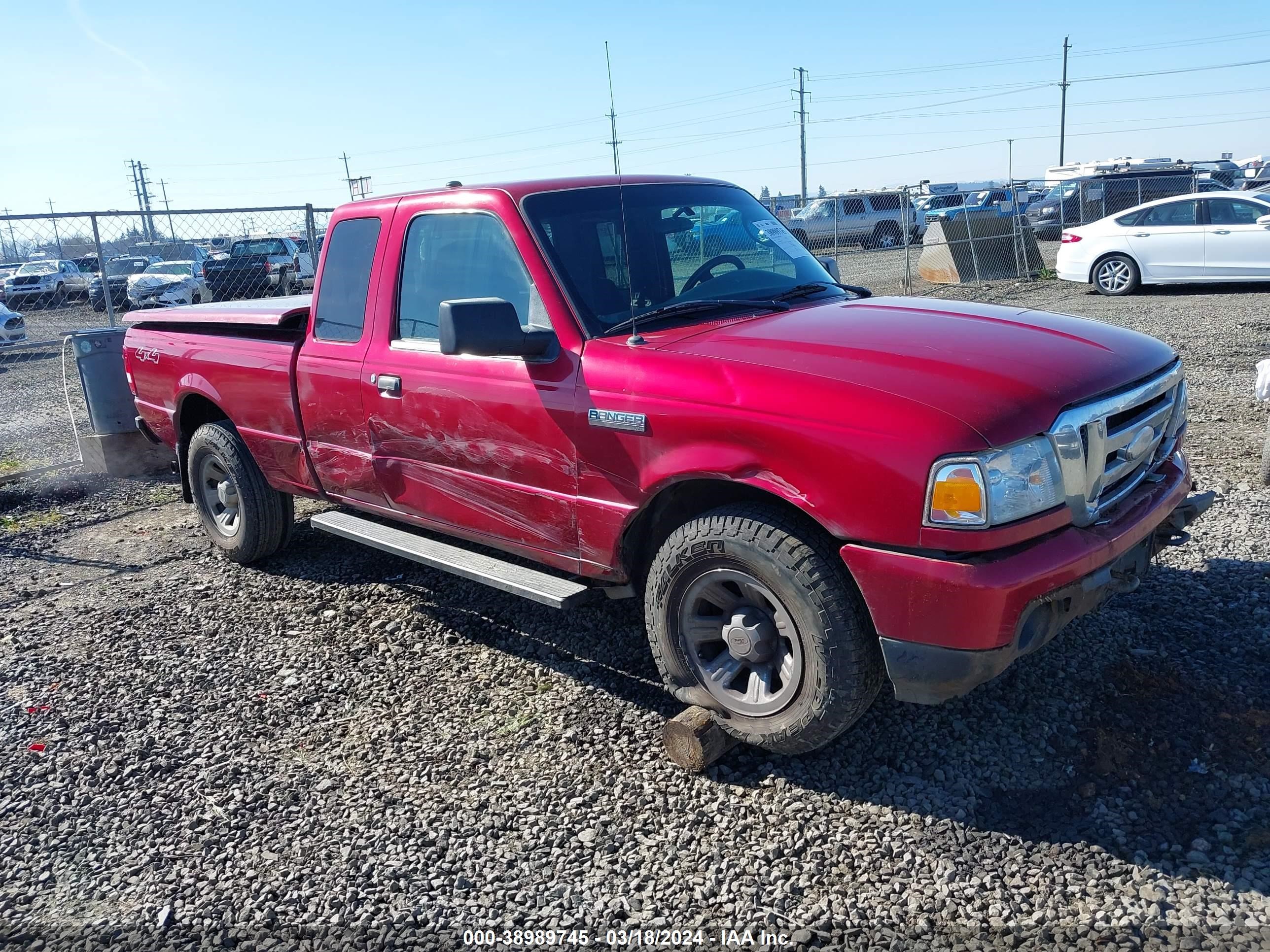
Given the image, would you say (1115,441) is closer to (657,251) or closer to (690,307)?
(690,307)

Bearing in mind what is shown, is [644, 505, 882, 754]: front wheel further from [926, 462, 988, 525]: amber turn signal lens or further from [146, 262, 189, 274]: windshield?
[146, 262, 189, 274]: windshield

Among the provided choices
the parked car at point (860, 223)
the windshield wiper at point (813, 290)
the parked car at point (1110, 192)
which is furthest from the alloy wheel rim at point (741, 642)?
the parked car at point (860, 223)

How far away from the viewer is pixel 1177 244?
1516cm

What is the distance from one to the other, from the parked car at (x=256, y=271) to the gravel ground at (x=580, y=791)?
12107mm

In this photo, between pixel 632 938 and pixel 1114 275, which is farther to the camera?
pixel 1114 275

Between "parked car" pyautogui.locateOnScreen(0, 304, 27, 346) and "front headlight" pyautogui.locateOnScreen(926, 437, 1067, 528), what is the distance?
20.1 m

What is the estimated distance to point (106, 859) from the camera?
128 inches

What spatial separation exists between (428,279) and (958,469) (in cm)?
260

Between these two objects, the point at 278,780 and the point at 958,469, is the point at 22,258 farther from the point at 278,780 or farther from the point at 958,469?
the point at 958,469

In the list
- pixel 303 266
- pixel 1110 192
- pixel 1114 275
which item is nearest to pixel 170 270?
pixel 303 266

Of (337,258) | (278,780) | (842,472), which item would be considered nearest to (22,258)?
(337,258)

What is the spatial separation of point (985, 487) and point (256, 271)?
15.5 meters

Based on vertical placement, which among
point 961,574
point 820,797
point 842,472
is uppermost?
point 842,472

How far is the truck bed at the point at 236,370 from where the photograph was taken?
520 centimetres
